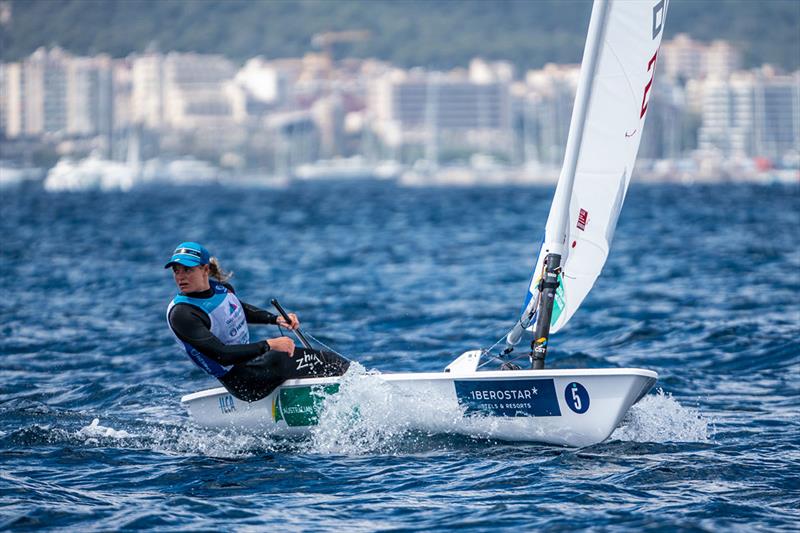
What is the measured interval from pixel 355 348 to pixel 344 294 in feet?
17.6

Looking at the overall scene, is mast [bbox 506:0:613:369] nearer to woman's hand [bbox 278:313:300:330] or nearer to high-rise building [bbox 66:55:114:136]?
woman's hand [bbox 278:313:300:330]

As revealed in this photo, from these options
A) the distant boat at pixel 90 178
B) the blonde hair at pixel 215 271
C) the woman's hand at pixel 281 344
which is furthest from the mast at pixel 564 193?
the distant boat at pixel 90 178

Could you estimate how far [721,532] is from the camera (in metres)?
6.52

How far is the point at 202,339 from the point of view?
8117 millimetres

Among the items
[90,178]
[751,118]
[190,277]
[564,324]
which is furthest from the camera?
[751,118]

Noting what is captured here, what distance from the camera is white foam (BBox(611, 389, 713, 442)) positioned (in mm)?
8531

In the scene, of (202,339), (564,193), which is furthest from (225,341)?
(564,193)

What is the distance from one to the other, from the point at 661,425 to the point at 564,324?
3.28ft

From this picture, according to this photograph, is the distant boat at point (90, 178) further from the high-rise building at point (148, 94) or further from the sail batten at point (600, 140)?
the sail batten at point (600, 140)

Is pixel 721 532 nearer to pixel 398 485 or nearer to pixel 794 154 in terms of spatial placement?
pixel 398 485

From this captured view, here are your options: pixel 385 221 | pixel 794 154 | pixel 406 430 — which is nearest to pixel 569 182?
pixel 406 430

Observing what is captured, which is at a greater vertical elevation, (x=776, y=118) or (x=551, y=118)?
(x=551, y=118)

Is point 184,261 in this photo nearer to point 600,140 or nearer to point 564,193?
point 564,193

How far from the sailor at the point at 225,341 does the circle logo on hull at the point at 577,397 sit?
1.66 metres
